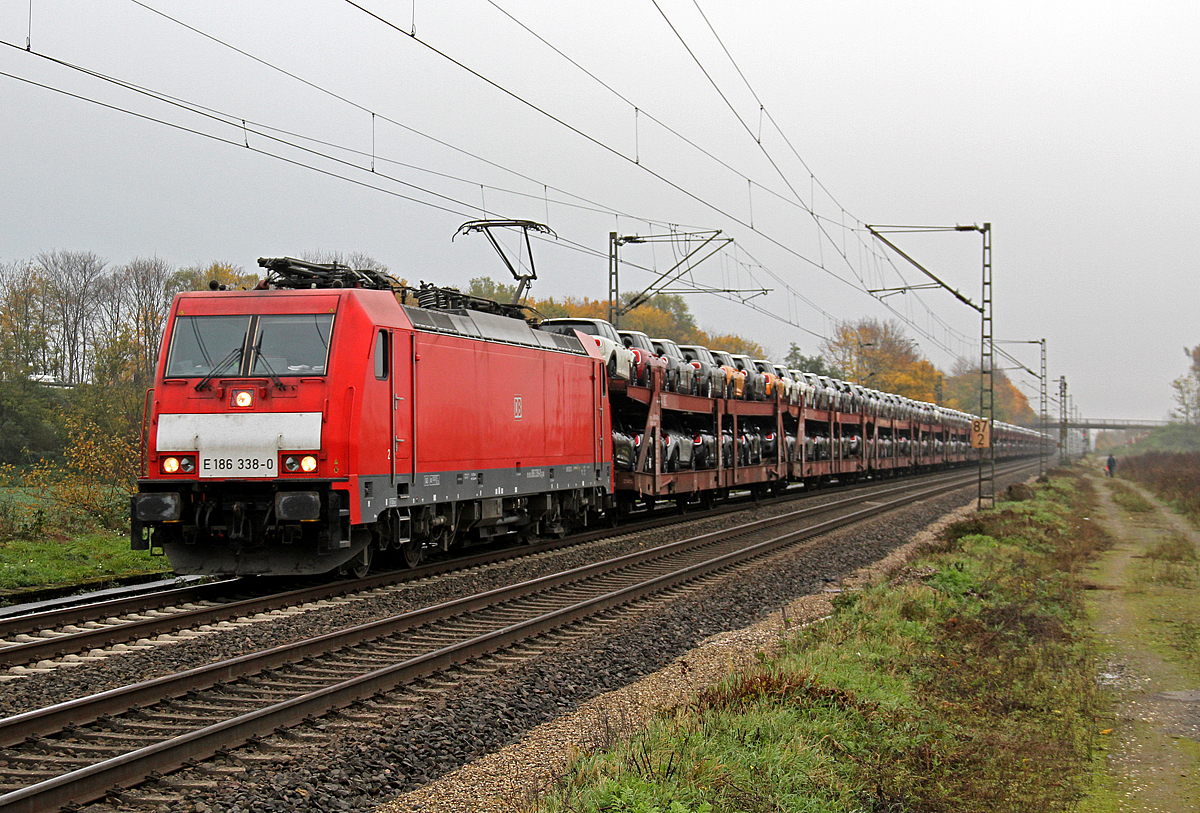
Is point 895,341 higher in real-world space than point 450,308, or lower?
higher

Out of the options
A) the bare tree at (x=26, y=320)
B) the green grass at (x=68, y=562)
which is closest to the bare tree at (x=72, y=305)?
the bare tree at (x=26, y=320)

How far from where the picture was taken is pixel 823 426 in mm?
37406

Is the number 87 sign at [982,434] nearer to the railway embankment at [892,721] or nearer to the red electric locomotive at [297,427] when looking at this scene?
the railway embankment at [892,721]

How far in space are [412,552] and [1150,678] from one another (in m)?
8.89

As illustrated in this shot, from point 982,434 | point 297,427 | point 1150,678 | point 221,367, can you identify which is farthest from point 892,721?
point 982,434

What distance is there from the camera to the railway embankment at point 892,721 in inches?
218

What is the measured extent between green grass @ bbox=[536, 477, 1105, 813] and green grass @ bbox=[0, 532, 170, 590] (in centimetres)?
887

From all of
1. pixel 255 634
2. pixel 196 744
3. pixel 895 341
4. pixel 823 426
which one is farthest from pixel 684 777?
pixel 895 341

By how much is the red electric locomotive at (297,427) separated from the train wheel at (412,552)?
48 millimetres

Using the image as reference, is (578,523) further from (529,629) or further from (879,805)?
(879,805)

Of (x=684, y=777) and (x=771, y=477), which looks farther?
(x=771, y=477)

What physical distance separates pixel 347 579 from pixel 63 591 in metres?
3.31

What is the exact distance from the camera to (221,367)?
11.5m

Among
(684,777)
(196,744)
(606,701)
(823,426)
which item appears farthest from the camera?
(823,426)
